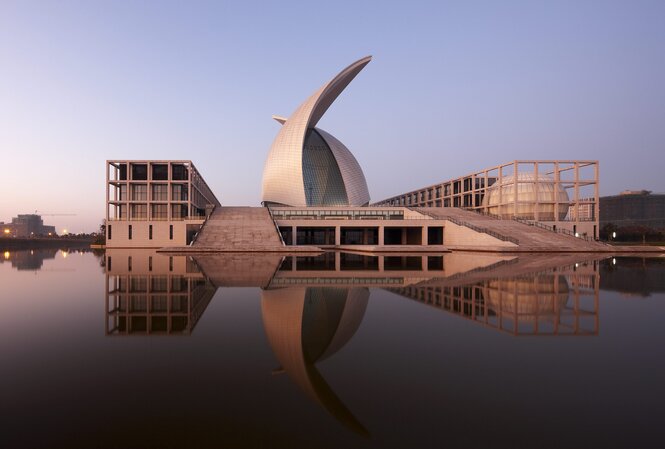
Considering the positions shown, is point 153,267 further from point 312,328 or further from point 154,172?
point 154,172

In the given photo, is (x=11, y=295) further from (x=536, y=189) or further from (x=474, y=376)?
(x=536, y=189)

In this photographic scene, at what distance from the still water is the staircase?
949 inches

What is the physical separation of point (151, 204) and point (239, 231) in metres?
14.5

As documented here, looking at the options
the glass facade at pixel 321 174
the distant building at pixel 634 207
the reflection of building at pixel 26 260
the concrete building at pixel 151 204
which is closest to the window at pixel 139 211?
the concrete building at pixel 151 204

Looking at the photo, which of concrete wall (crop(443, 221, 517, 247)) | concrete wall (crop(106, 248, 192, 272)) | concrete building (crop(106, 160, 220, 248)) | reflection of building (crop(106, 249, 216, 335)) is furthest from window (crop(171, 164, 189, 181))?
reflection of building (crop(106, 249, 216, 335))

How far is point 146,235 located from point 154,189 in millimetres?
5724

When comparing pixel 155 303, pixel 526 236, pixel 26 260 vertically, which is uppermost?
pixel 526 236

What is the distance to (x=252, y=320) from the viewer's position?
8297 mm

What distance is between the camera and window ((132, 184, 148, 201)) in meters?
48.6

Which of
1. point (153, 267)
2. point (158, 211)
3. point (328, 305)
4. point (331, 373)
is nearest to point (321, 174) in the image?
point (158, 211)

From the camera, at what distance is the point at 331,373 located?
5238 mm

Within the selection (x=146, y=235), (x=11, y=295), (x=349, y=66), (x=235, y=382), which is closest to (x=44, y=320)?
(x=11, y=295)

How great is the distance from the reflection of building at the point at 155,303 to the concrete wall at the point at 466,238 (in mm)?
29661

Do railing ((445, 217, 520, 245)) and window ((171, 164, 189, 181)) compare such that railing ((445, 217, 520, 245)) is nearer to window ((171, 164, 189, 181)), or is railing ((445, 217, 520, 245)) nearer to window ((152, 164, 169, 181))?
window ((171, 164, 189, 181))
